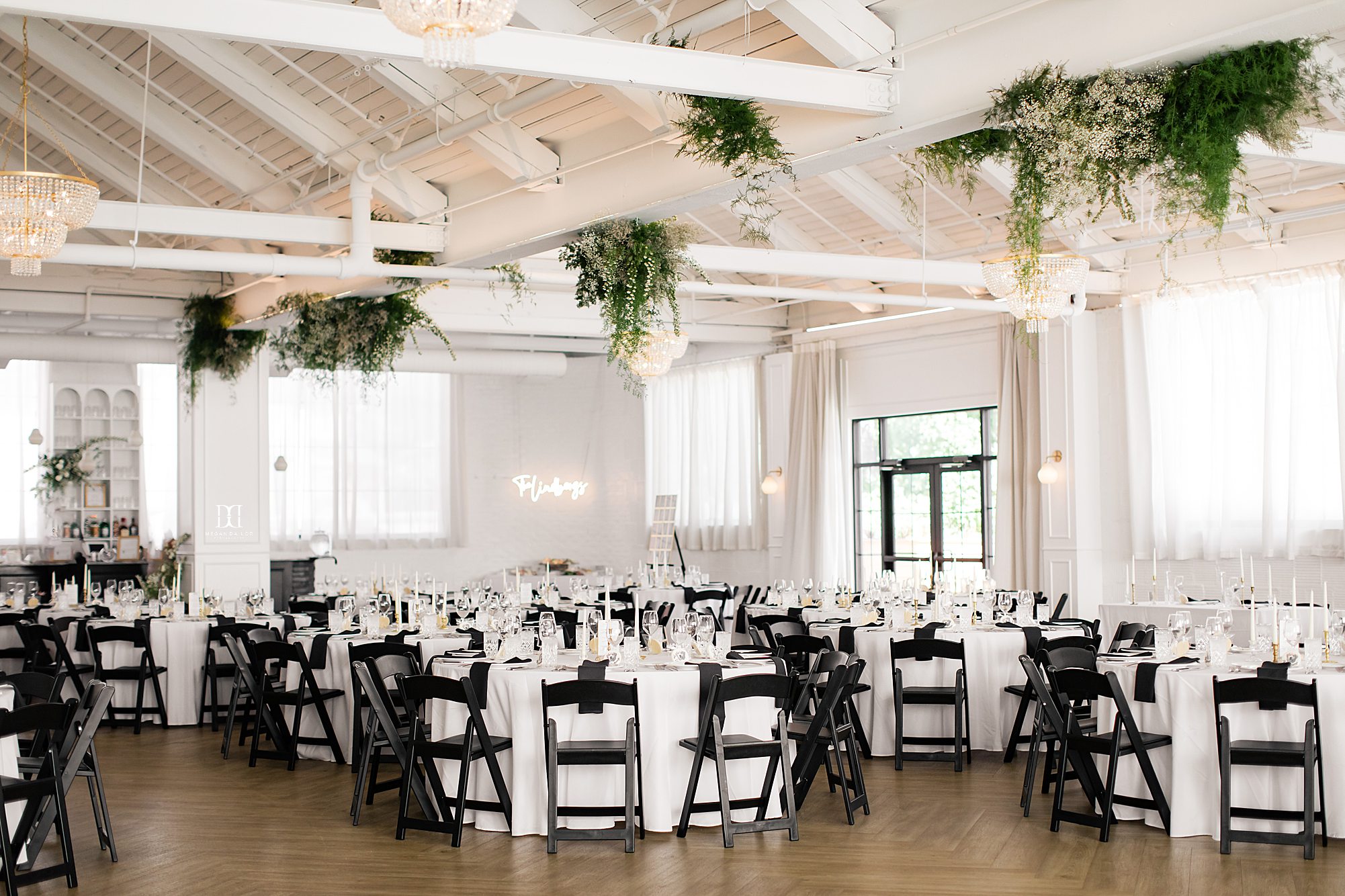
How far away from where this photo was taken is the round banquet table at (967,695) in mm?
8320

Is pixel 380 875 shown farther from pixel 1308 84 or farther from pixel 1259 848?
pixel 1308 84

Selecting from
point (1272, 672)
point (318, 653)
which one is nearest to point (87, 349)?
point (318, 653)

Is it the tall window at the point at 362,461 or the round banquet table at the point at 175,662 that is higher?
the tall window at the point at 362,461

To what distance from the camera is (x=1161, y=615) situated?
1043 centimetres

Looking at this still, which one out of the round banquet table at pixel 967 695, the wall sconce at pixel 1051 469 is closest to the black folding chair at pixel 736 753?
the round banquet table at pixel 967 695

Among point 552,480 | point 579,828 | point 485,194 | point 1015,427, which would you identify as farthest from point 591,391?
point 579,828

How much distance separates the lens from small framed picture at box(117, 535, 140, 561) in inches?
661

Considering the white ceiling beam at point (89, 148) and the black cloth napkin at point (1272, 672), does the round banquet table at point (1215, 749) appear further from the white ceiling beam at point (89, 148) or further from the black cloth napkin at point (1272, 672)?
the white ceiling beam at point (89, 148)

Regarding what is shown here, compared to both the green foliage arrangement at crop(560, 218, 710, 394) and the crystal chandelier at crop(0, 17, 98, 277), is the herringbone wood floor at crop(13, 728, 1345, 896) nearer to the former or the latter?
the crystal chandelier at crop(0, 17, 98, 277)

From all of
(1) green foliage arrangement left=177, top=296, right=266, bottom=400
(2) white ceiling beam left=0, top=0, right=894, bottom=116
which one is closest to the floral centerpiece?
(1) green foliage arrangement left=177, top=296, right=266, bottom=400

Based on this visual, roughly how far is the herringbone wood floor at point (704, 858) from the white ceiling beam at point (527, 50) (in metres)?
3.55

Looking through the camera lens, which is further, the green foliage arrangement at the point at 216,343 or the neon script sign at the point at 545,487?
the neon script sign at the point at 545,487

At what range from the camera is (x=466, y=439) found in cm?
1864

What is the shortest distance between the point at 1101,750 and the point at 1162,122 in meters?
3.00
